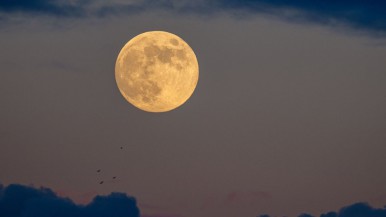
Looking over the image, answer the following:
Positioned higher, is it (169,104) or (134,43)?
(134,43)

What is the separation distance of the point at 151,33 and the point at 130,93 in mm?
9180

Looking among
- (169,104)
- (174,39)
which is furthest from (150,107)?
(174,39)

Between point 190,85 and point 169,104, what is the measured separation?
435 cm

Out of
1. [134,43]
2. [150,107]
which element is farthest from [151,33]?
[150,107]

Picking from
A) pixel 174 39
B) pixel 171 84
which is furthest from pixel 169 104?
pixel 174 39

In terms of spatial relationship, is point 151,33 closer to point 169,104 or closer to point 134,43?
point 134,43

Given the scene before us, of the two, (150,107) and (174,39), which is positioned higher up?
(174,39)

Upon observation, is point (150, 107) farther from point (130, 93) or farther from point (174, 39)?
point (174, 39)

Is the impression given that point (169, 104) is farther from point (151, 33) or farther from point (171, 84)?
point (151, 33)

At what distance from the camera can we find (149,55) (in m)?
112

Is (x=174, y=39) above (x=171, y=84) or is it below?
above

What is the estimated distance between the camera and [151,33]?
115m

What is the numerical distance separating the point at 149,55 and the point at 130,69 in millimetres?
3407

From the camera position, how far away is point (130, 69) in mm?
112625
